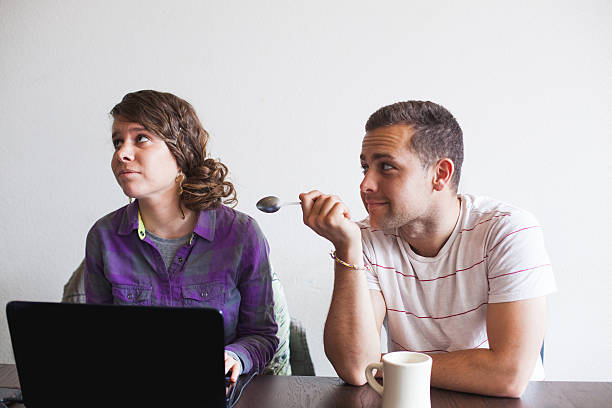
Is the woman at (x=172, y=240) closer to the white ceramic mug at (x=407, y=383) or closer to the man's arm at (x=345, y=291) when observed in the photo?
the man's arm at (x=345, y=291)

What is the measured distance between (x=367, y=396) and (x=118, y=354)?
47 centimetres

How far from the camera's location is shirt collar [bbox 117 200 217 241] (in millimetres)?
1366

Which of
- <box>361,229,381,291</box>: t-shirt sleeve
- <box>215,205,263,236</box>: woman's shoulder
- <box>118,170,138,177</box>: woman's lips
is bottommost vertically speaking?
<box>361,229,381,291</box>: t-shirt sleeve

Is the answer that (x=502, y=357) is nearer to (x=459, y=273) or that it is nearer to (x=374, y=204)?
(x=459, y=273)

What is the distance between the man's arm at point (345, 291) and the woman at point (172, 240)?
0.21 m

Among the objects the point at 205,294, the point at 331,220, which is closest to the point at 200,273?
the point at 205,294

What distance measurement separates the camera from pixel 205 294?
1336mm

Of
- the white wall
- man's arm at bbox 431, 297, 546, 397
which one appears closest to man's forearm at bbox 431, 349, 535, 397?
man's arm at bbox 431, 297, 546, 397

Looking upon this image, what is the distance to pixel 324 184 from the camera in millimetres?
2035

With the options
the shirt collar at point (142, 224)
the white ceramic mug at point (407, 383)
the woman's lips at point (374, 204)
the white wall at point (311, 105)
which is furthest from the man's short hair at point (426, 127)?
the white wall at point (311, 105)

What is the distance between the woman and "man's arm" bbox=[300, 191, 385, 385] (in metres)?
0.21

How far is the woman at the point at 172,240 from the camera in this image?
1336 mm

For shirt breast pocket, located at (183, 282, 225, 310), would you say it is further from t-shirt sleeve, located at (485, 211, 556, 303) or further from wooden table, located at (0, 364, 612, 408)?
t-shirt sleeve, located at (485, 211, 556, 303)

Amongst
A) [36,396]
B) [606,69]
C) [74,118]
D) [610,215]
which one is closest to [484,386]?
[36,396]
